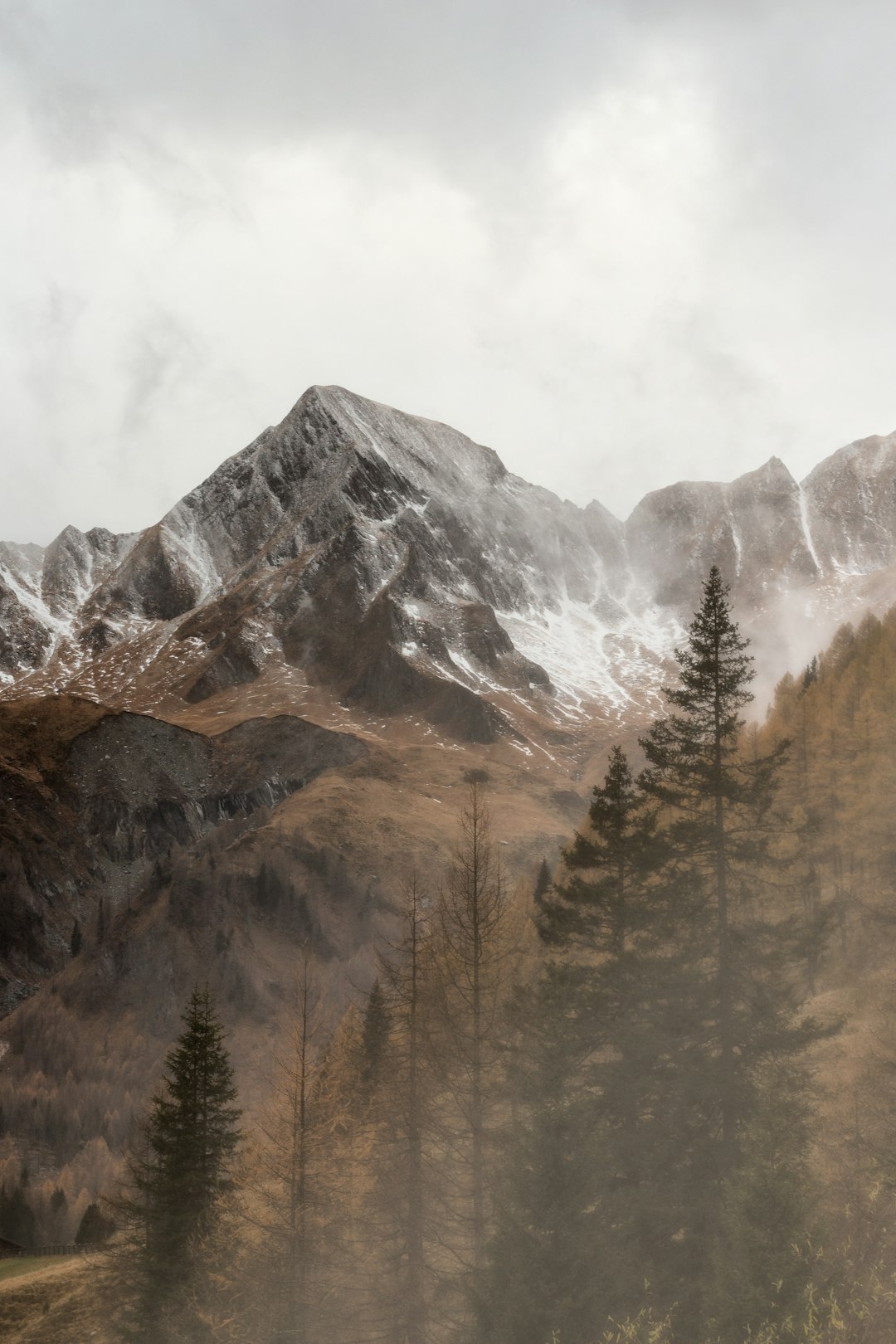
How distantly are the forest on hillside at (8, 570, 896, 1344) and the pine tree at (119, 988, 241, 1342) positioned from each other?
0.09 m

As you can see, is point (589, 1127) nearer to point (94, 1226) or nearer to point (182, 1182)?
point (182, 1182)

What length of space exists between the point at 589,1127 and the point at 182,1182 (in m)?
15.4

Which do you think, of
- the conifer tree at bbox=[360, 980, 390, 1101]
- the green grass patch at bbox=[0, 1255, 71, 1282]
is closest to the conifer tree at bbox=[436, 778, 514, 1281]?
the conifer tree at bbox=[360, 980, 390, 1101]

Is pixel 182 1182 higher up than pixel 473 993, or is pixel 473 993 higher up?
pixel 473 993

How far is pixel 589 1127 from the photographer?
21.4 m

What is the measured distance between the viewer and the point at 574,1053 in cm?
2344

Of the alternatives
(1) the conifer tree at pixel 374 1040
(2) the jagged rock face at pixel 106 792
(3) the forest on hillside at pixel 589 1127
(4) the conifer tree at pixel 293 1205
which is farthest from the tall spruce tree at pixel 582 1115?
(2) the jagged rock face at pixel 106 792

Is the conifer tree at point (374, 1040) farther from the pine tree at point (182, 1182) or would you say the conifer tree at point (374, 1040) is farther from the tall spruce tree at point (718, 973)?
the tall spruce tree at point (718, 973)

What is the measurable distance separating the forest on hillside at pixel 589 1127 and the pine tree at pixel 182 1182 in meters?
0.09

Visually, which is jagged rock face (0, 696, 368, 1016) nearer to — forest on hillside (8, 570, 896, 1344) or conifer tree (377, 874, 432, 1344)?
forest on hillside (8, 570, 896, 1344)

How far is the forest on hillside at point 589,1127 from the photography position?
19.3m

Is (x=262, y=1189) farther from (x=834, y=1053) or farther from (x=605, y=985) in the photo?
(x=834, y=1053)

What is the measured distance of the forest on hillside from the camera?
19281mm

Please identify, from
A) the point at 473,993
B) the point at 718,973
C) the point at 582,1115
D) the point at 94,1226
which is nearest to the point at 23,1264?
the point at 94,1226
